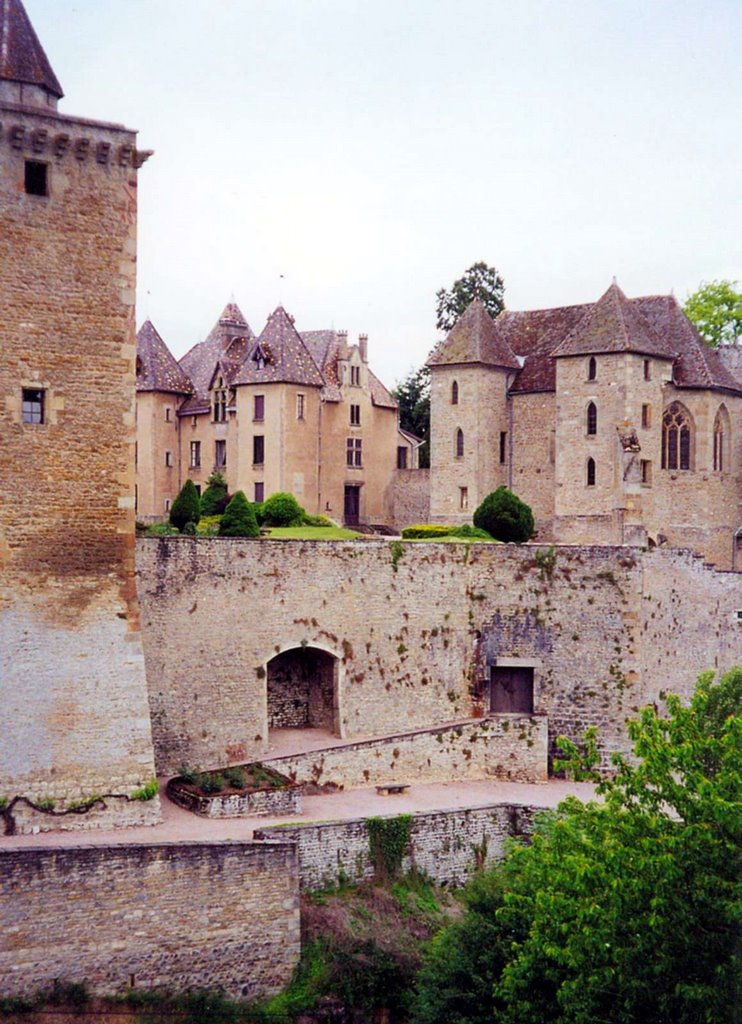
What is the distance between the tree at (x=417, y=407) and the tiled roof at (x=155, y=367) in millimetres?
18177

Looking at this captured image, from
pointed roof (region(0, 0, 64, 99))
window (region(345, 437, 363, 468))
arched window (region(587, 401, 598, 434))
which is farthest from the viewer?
window (region(345, 437, 363, 468))

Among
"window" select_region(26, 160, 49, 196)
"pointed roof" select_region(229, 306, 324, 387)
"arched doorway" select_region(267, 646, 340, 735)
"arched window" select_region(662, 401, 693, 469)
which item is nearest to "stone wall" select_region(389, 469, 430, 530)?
"pointed roof" select_region(229, 306, 324, 387)

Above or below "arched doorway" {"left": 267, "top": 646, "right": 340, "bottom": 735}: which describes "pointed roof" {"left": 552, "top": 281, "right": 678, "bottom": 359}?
above

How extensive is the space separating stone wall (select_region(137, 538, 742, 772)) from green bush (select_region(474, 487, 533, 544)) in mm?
4670

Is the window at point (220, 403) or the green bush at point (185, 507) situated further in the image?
the window at point (220, 403)

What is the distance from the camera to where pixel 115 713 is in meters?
→ 24.7

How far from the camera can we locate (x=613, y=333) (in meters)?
46.0

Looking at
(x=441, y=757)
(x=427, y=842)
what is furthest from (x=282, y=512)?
(x=427, y=842)

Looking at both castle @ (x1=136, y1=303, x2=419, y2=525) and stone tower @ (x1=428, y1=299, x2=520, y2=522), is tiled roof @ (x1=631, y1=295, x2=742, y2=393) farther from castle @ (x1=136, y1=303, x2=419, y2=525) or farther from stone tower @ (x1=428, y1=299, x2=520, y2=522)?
castle @ (x1=136, y1=303, x2=419, y2=525)

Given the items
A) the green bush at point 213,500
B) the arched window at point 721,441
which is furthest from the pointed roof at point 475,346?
the green bush at point 213,500

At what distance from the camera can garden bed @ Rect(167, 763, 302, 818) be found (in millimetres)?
26734

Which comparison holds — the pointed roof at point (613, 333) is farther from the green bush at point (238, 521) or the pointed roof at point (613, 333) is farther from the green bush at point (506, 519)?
the green bush at point (238, 521)

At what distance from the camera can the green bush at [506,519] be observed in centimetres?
3916

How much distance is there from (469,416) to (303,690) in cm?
1815
